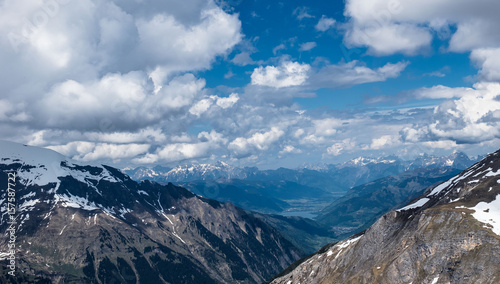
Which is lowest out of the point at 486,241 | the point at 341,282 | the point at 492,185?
the point at 341,282

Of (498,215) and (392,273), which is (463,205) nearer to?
(498,215)

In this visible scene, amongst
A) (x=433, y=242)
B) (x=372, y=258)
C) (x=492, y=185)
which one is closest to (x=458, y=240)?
(x=433, y=242)

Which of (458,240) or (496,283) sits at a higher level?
(458,240)

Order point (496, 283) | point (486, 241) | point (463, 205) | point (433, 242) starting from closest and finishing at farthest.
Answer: point (496, 283), point (486, 241), point (433, 242), point (463, 205)

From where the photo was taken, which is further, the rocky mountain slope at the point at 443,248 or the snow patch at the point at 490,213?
the snow patch at the point at 490,213

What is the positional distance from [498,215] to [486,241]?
22.8m

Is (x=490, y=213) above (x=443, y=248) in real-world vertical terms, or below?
above

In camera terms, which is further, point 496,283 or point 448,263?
point 448,263

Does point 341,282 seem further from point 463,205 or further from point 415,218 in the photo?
point 463,205

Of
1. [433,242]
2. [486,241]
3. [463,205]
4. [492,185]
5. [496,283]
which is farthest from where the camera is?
[492,185]

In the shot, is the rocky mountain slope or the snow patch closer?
the rocky mountain slope

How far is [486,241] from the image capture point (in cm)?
14850

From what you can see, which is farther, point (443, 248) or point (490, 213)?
point (490, 213)

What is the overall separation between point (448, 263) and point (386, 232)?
153 feet
